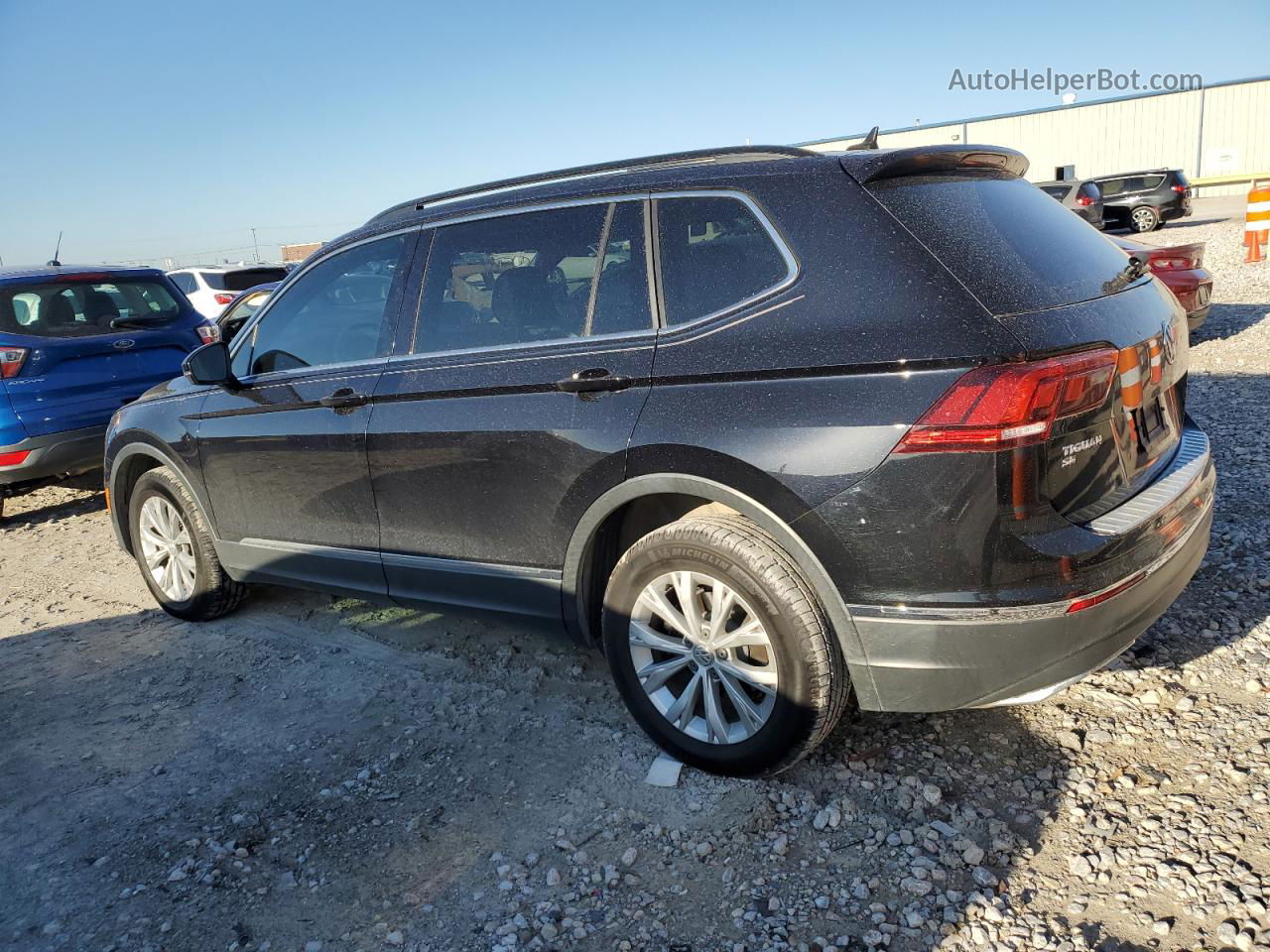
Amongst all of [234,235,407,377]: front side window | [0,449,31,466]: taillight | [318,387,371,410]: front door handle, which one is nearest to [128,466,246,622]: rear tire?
[234,235,407,377]: front side window

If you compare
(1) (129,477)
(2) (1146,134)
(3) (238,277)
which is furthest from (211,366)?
(2) (1146,134)

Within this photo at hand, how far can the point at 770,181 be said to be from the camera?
112 inches

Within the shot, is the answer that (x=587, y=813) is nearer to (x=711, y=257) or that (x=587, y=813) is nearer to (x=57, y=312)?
(x=711, y=257)

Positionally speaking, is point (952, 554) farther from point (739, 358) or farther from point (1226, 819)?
point (1226, 819)

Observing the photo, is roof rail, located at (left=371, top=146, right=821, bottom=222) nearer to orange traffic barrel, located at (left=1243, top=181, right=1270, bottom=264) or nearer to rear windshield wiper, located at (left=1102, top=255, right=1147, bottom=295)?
rear windshield wiper, located at (left=1102, top=255, right=1147, bottom=295)

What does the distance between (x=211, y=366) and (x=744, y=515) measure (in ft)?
9.05

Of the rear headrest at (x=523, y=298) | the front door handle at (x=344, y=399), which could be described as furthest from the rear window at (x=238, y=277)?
the rear headrest at (x=523, y=298)

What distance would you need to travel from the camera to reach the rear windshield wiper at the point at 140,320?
7.25m

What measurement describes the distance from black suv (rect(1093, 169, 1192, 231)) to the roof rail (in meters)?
23.6

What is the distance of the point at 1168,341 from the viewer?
295 cm

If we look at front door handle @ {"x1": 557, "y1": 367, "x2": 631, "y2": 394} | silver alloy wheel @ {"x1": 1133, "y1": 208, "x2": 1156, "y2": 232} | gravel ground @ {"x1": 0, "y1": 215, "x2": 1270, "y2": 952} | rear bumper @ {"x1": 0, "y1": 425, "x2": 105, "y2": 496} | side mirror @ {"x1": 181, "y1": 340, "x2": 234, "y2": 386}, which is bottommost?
gravel ground @ {"x1": 0, "y1": 215, "x2": 1270, "y2": 952}

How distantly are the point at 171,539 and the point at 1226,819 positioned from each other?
4.72 meters

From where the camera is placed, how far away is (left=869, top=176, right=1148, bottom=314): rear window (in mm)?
2537

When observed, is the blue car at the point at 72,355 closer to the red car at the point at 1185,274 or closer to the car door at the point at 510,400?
the car door at the point at 510,400
